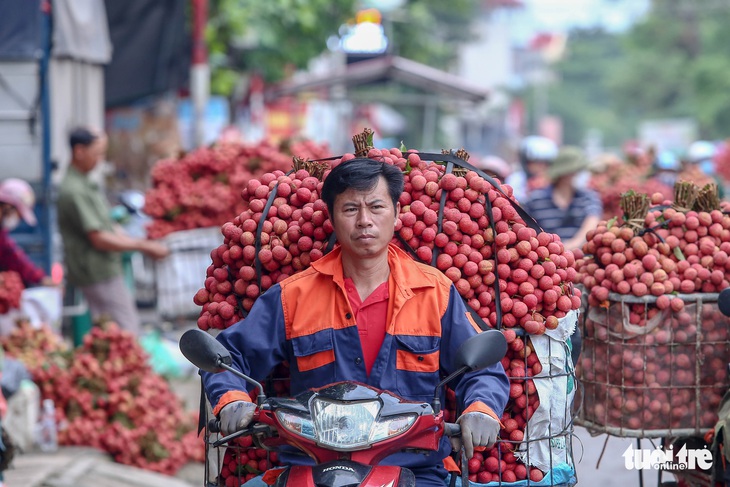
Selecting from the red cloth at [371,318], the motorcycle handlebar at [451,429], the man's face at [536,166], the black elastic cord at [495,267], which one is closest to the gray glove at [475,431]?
the motorcycle handlebar at [451,429]

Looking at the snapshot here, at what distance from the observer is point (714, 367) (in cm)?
481

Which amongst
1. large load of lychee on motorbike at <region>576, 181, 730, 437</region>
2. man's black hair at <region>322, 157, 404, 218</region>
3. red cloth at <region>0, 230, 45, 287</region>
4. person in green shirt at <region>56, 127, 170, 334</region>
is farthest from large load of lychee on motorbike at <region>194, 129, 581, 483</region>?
person in green shirt at <region>56, 127, 170, 334</region>

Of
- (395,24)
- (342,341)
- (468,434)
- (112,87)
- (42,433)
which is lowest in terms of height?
(42,433)

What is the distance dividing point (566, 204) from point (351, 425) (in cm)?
643

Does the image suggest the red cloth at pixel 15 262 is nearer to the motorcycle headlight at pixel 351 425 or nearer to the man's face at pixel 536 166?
the motorcycle headlight at pixel 351 425

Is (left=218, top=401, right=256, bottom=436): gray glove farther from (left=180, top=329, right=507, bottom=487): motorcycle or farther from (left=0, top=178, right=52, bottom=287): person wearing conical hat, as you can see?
(left=0, top=178, right=52, bottom=287): person wearing conical hat

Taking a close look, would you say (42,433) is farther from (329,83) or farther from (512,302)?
(329,83)

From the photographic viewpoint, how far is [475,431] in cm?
338

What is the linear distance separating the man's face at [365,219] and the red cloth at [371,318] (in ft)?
0.54

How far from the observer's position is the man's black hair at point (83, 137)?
893 cm

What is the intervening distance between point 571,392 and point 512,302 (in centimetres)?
43

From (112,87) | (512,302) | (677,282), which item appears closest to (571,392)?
(512,302)

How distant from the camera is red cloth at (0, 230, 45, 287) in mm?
8344

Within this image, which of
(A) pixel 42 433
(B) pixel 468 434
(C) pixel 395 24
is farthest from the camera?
(C) pixel 395 24
